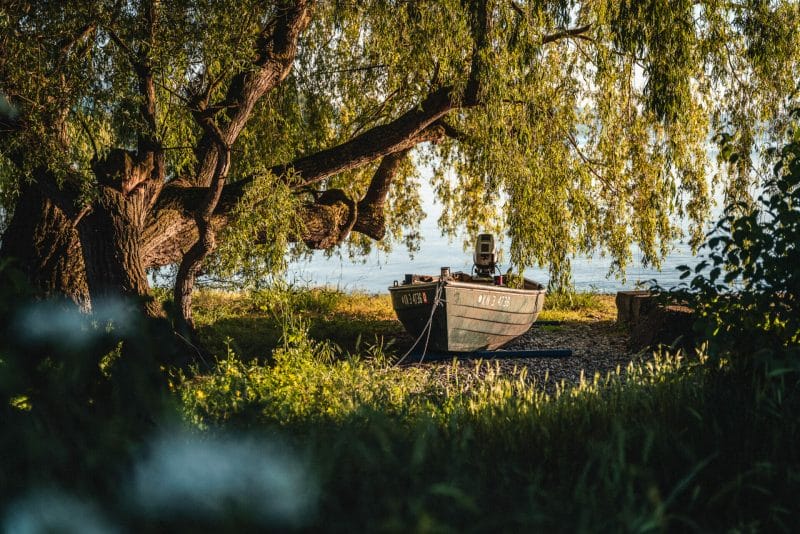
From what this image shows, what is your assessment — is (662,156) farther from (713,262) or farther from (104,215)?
(104,215)

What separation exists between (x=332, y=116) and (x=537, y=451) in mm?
8564

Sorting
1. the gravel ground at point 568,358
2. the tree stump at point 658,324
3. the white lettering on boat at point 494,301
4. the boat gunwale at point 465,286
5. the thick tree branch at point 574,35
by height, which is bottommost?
the gravel ground at point 568,358

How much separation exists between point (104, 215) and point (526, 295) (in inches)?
221

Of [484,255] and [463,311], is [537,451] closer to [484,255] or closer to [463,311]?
[463,311]

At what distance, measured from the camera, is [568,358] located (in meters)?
9.49

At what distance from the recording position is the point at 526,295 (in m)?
10.4

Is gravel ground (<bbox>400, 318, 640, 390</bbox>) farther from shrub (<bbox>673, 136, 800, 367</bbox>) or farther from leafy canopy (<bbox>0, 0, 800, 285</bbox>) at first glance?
shrub (<bbox>673, 136, 800, 367</bbox>)

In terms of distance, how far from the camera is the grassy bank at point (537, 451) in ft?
7.27

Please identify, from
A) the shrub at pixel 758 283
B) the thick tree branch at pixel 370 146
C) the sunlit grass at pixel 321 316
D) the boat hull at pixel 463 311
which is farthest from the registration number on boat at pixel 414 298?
the shrub at pixel 758 283

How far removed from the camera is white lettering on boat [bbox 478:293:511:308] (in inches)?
389

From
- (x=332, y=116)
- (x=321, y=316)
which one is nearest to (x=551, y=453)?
(x=332, y=116)

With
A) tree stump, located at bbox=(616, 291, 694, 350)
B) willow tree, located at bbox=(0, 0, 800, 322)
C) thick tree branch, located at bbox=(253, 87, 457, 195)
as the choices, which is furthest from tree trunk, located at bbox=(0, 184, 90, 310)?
tree stump, located at bbox=(616, 291, 694, 350)

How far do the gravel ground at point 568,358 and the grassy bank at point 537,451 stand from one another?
2.48 metres

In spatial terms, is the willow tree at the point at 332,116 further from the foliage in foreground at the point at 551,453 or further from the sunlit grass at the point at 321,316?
the foliage in foreground at the point at 551,453
